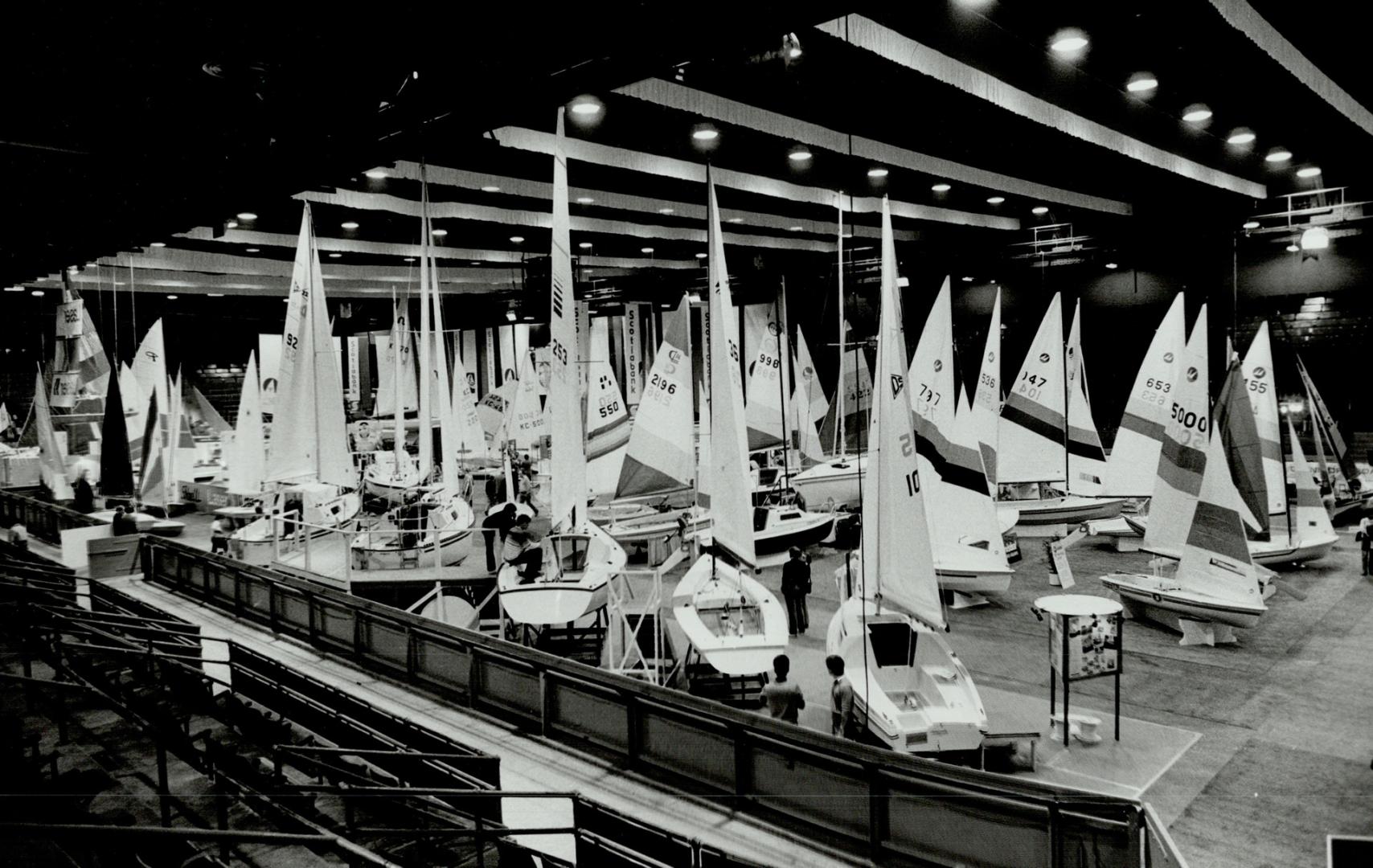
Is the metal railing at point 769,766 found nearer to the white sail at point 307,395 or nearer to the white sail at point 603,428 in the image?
the white sail at point 307,395

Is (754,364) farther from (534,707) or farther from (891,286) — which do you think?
(534,707)

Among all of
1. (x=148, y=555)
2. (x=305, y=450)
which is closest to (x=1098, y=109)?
(x=305, y=450)

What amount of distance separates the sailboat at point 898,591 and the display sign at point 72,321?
330 inches

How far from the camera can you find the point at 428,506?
13.0 metres

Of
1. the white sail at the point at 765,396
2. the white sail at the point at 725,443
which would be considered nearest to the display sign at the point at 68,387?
the white sail at the point at 725,443

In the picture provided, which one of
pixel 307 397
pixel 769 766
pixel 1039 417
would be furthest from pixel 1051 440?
pixel 307 397

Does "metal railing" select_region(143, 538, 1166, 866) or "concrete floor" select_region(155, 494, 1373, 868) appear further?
"concrete floor" select_region(155, 494, 1373, 868)

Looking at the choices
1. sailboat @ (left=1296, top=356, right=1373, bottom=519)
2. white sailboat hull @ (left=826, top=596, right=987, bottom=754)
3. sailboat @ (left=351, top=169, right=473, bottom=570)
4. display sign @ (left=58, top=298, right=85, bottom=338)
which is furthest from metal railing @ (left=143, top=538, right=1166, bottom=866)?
sailboat @ (left=1296, top=356, right=1373, bottom=519)

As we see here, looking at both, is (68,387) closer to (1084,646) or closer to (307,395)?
(307,395)

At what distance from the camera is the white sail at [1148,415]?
42.4 ft

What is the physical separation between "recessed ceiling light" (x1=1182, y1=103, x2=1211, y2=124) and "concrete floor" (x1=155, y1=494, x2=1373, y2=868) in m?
5.36

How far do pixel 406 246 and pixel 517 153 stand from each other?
25.3 feet

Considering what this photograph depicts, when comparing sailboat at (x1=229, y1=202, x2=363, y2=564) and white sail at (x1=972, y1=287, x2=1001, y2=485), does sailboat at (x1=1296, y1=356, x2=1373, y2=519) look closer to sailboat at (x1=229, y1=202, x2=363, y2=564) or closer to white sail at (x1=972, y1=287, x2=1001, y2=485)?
white sail at (x1=972, y1=287, x2=1001, y2=485)

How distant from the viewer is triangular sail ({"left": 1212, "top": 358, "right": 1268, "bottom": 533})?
9523 mm
